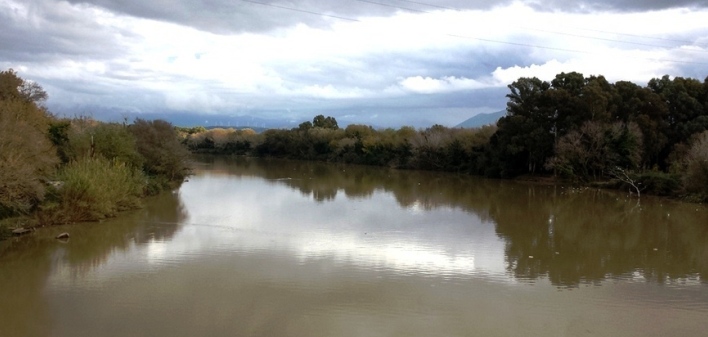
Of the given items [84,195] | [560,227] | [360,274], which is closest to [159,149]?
[84,195]

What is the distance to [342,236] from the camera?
51.4ft

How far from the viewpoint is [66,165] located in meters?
18.8

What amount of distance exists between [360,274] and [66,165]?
486 inches

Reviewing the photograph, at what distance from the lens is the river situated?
28.2 feet

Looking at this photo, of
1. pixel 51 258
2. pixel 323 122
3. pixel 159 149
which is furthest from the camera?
Result: pixel 323 122

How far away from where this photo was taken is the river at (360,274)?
8.59 metres

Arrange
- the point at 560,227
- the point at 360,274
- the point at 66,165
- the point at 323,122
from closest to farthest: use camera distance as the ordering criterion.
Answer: the point at 360,274 → the point at 560,227 → the point at 66,165 → the point at 323,122

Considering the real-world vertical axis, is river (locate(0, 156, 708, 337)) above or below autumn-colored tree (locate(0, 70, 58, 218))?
below

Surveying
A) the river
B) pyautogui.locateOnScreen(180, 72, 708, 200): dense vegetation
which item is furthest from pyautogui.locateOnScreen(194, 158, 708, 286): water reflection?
pyautogui.locateOnScreen(180, 72, 708, 200): dense vegetation

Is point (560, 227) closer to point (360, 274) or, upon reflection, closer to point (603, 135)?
point (360, 274)

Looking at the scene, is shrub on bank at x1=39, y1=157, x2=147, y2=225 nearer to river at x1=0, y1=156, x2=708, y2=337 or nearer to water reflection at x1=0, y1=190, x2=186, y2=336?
water reflection at x1=0, y1=190, x2=186, y2=336

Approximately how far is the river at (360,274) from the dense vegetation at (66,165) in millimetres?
→ 688

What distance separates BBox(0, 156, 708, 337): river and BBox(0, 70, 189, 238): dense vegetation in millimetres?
688

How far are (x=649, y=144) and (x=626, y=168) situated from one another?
2.35 meters
